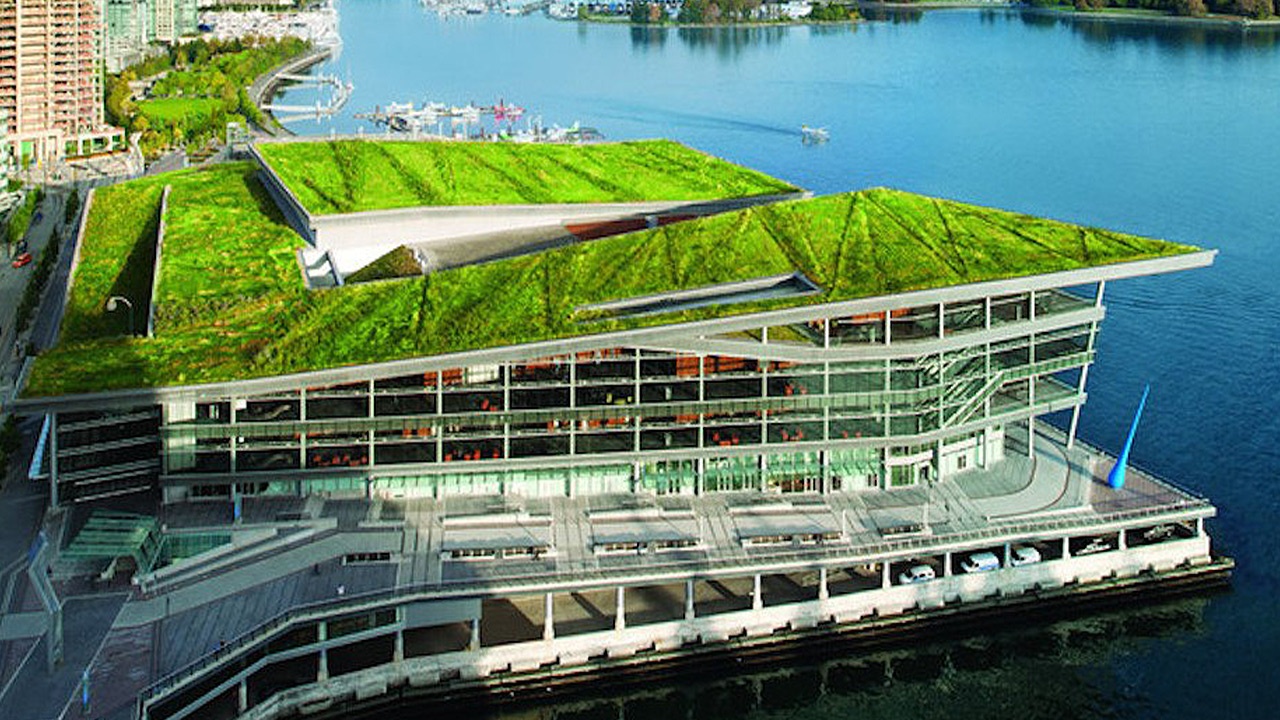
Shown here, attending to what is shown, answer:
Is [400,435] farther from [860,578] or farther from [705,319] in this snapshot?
[860,578]

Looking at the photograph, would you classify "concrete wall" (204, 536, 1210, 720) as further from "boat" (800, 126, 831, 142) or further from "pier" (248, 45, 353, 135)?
"pier" (248, 45, 353, 135)

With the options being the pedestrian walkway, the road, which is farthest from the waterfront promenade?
the road

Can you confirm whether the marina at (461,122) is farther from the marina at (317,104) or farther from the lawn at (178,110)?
the lawn at (178,110)

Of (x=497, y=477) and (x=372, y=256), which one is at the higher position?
(x=372, y=256)

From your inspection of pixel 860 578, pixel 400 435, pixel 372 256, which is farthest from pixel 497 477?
pixel 372 256

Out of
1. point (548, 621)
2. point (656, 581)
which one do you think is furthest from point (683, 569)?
point (548, 621)

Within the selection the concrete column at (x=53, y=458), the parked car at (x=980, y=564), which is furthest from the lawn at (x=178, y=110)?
the parked car at (x=980, y=564)
